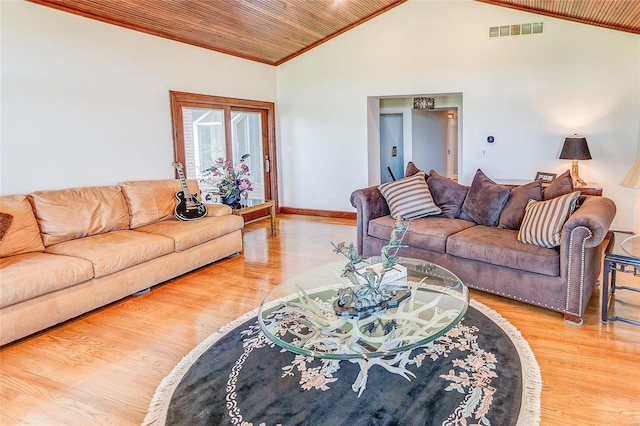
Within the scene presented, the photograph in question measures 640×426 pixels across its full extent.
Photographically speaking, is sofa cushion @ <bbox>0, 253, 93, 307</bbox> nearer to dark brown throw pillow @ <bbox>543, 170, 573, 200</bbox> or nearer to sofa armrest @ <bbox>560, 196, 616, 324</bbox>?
sofa armrest @ <bbox>560, 196, 616, 324</bbox>

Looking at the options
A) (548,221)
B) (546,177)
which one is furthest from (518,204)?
(546,177)

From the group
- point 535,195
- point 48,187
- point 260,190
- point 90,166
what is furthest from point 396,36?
point 48,187

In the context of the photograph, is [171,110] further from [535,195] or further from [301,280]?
[535,195]

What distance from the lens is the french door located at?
562 centimetres

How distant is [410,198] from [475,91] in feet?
8.75

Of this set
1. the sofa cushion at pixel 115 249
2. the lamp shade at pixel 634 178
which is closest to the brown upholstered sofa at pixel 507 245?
the lamp shade at pixel 634 178

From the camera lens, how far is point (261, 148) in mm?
7324

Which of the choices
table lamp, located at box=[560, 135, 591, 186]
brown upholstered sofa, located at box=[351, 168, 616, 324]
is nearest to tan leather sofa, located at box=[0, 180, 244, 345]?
brown upholstered sofa, located at box=[351, 168, 616, 324]

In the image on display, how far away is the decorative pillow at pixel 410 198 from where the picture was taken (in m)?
4.29

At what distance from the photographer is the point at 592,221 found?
2834 millimetres

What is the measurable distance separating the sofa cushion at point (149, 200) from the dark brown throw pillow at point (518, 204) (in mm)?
3436

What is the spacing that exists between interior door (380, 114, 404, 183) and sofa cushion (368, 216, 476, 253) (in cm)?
460

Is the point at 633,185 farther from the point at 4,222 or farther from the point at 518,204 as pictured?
the point at 4,222

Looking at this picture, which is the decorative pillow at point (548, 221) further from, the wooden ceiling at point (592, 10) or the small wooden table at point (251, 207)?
the small wooden table at point (251, 207)
